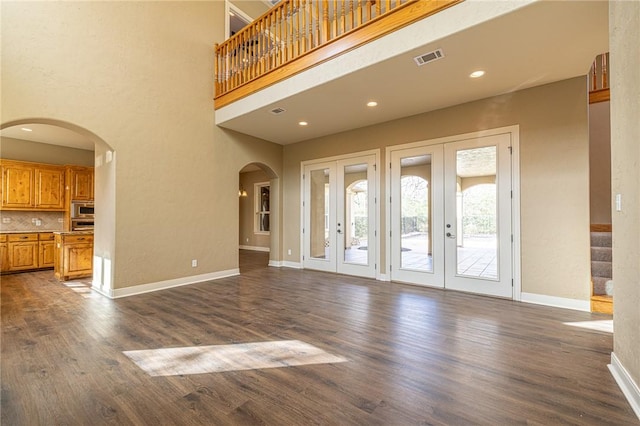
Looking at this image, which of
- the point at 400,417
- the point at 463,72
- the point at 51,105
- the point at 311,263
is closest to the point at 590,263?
the point at 463,72

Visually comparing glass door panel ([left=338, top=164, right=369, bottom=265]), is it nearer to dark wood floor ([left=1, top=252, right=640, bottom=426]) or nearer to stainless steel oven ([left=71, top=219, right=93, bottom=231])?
dark wood floor ([left=1, top=252, right=640, bottom=426])

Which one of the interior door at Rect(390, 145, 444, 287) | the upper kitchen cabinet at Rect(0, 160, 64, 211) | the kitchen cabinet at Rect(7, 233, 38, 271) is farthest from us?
the upper kitchen cabinet at Rect(0, 160, 64, 211)

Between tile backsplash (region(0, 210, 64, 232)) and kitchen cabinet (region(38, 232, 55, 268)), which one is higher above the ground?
tile backsplash (region(0, 210, 64, 232))

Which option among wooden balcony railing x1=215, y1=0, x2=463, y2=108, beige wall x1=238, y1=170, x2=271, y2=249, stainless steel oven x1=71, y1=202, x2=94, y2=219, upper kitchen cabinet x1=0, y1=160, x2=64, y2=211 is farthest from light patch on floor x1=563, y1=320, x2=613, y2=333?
upper kitchen cabinet x1=0, y1=160, x2=64, y2=211

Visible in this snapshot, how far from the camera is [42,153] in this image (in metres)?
→ 6.71

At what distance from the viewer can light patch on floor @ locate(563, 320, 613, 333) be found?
9.74 ft

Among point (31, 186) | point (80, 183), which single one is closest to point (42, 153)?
point (31, 186)

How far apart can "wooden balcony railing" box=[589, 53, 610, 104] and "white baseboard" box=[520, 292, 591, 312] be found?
358cm

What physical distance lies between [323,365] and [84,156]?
27.6 ft

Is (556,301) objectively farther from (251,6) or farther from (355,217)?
(251,6)

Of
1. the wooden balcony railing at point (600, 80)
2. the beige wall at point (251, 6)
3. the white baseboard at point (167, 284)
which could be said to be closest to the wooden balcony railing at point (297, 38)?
the beige wall at point (251, 6)

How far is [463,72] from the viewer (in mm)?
3467

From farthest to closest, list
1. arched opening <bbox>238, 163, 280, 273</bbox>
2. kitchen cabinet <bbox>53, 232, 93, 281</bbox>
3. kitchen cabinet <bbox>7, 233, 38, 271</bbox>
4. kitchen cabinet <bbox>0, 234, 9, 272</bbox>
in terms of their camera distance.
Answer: arched opening <bbox>238, 163, 280, 273</bbox> < kitchen cabinet <bbox>7, 233, 38, 271</bbox> < kitchen cabinet <bbox>0, 234, 9, 272</bbox> < kitchen cabinet <bbox>53, 232, 93, 281</bbox>

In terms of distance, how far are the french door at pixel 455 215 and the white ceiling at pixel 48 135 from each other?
660cm
